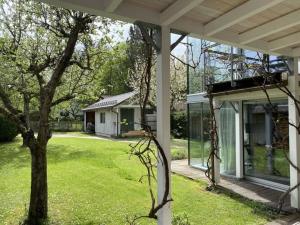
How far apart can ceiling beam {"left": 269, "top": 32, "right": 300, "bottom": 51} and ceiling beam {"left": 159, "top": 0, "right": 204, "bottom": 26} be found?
1.98 m

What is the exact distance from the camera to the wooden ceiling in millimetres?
2768

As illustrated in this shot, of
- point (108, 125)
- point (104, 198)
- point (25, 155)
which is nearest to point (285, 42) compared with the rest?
point (104, 198)

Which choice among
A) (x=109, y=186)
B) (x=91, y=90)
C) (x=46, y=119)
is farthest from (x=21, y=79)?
(x=109, y=186)

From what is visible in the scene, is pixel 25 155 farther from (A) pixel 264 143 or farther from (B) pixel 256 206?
(B) pixel 256 206

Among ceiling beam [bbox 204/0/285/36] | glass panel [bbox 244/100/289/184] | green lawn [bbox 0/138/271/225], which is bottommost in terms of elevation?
green lawn [bbox 0/138/271/225]

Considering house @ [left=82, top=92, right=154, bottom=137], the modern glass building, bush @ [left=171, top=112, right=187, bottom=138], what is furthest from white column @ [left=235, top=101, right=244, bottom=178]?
house @ [left=82, top=92, right=154, bottom=137]

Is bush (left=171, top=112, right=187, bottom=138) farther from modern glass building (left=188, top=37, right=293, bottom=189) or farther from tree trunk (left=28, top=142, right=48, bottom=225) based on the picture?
tree trunk (left=28, top=142, right=48, bottom=225)

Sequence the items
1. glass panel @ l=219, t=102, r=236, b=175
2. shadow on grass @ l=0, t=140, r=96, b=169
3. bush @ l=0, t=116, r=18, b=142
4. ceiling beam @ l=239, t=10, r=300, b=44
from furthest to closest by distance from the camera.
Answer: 1. bush @ l=0, t=116, r=18, b=142
2. shadow on grass @ l=0, t=140, r=96, b=169
3. glass panel @ l=219, t=102, r=236, b=175
4. ceiling beam @ l=239, t=10, r=300, b=44

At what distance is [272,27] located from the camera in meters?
3.55

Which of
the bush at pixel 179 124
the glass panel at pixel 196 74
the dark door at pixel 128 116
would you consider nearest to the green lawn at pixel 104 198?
the glass panel at pixel 196 74

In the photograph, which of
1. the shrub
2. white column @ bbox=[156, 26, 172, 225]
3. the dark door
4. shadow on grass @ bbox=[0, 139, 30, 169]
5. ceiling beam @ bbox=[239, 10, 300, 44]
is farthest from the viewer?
the dark door

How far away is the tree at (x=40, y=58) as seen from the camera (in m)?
5.80

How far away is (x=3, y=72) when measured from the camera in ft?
28.4

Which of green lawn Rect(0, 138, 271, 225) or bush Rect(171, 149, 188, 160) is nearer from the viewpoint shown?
green lawn Rect(0, 138, 271, 225)
